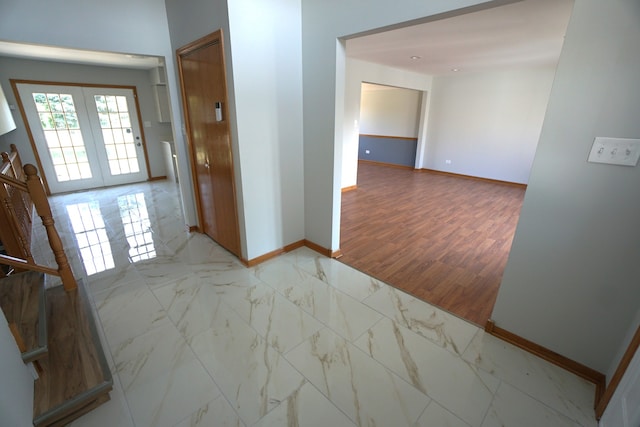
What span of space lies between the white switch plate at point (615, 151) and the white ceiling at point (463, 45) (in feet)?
5.80

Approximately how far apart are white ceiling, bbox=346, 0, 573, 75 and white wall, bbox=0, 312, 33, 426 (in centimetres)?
390

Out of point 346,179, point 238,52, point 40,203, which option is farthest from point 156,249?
point 346,179

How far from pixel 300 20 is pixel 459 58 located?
350cm

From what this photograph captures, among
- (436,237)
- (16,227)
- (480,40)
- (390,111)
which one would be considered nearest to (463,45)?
(480,40)

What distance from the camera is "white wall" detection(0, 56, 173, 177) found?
491 centimetres

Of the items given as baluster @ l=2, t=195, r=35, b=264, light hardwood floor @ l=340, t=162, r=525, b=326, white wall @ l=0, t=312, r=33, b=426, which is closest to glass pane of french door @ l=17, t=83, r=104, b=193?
baluster @ l=2, t=195, r=35, b=264

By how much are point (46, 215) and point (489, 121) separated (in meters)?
7.73

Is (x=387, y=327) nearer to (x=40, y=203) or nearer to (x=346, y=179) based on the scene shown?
(x=40, y=203)

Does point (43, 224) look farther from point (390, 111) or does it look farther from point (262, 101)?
point (390, 111)

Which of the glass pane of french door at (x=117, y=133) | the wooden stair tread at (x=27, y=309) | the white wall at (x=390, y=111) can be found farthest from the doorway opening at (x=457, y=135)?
the glass pane of french door at (x=117, y=133)

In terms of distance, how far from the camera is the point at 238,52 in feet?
7.85

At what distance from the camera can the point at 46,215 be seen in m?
2.19

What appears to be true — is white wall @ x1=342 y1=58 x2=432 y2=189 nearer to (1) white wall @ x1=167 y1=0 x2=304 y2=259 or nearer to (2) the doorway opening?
(2) the doorway opening

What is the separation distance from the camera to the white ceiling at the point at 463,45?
9.18 ft
